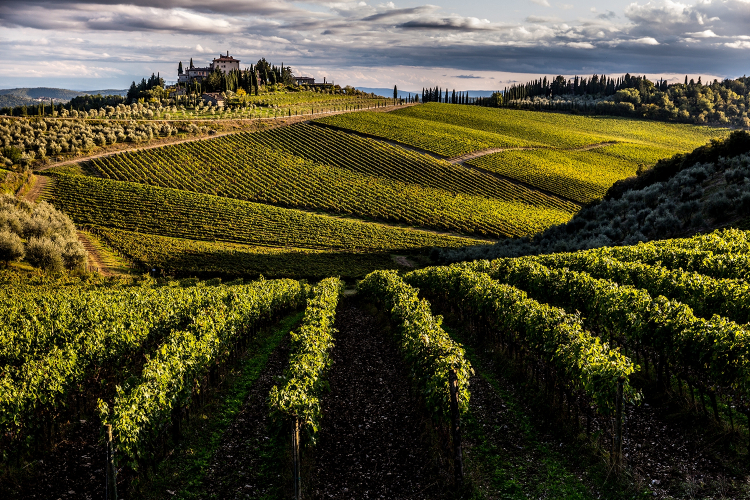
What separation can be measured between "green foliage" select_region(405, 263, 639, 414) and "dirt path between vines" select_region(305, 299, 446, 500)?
15.0 feet

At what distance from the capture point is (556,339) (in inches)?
637

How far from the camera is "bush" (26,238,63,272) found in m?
51.5

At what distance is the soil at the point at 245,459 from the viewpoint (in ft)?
43.3

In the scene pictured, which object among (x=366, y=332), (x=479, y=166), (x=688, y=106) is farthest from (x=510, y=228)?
(x=688, y=106)

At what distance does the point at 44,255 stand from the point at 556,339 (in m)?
53.1

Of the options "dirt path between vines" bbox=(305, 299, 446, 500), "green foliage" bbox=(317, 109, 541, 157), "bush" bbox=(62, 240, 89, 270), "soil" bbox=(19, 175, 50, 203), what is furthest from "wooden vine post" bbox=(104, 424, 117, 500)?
"green foliage" bbox=(317, 109, 541, 157)

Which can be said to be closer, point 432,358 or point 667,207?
point 432,358

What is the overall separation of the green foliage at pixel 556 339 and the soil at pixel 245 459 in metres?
8.77

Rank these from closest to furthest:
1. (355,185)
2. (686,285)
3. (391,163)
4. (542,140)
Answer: (686,285) < (355,185) < (391,163) < (542,140)

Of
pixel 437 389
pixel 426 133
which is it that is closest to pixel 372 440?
pixel 437 389

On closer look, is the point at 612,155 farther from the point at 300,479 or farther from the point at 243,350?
the point at 300,479

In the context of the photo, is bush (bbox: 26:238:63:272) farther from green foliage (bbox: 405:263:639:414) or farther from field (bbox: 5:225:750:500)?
green foliage (bbox: 405:263:639:414)

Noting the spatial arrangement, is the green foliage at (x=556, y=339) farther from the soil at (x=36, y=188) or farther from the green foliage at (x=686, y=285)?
the soil at (x=36, y=188)

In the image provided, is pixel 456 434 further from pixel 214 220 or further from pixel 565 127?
pixel 565 127
